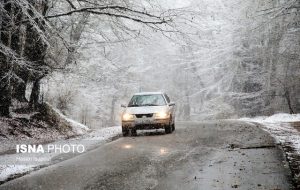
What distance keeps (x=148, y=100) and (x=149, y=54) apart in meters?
34.8

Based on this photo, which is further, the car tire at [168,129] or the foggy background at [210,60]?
the foggy background at [210,60]

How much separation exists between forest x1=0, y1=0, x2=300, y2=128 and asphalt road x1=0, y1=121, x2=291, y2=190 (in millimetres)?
4110

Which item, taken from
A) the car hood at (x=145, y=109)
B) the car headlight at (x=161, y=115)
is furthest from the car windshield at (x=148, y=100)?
the car headlight at (x=161, y=115)

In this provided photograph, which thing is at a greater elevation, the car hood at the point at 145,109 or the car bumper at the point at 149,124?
the car hood at the point at 145,109

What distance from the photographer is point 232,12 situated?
124ft

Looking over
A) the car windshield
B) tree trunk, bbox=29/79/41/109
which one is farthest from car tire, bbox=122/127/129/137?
tree trunk, bbox=29/79/41/109

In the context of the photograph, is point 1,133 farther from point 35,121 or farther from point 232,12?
point 232,12

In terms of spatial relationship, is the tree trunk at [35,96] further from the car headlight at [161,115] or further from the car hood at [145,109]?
the car headlight at [161,115]

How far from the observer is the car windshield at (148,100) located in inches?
791

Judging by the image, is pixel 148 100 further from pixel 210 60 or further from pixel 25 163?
pixel 210 60

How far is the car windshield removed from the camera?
66.0ft

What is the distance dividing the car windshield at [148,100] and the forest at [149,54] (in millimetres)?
2396

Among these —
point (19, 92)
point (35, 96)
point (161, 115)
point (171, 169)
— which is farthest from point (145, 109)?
point (171, 169)

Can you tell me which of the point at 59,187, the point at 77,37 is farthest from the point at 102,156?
the point at 77,37
